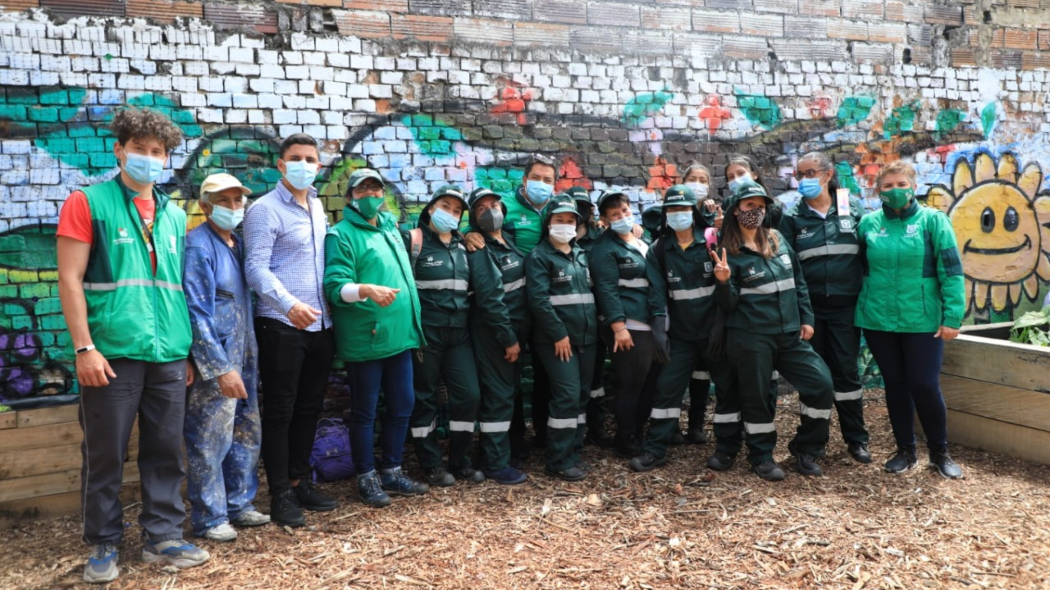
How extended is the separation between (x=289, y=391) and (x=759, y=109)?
4.88 metres

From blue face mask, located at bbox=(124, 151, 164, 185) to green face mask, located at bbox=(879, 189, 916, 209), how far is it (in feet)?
14.5

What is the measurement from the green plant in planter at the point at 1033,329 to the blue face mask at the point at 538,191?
3.94 metres

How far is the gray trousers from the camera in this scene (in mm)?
3738

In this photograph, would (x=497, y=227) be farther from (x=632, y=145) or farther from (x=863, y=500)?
(x=863, y=500)

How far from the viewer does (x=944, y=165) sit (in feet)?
25.0

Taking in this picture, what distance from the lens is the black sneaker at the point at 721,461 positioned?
5.32m

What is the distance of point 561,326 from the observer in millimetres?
5148

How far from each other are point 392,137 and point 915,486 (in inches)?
171

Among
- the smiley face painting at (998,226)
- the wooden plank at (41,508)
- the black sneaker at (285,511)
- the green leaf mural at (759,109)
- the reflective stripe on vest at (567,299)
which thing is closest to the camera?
the black sneaker at (285,511)

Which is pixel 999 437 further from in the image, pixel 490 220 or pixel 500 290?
pixel 490 220

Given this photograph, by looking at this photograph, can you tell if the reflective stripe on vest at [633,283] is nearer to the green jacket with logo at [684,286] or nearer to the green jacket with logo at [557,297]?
the green jacket with logo at [684,286]

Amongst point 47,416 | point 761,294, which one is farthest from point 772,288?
point 47,416

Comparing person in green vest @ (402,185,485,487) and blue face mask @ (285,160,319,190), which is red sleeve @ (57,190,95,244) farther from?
person in green vest @ (402,185,485,487)

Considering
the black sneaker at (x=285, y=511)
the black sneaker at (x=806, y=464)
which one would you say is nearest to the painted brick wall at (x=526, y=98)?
the black sneaker at (x=285, y=511)
